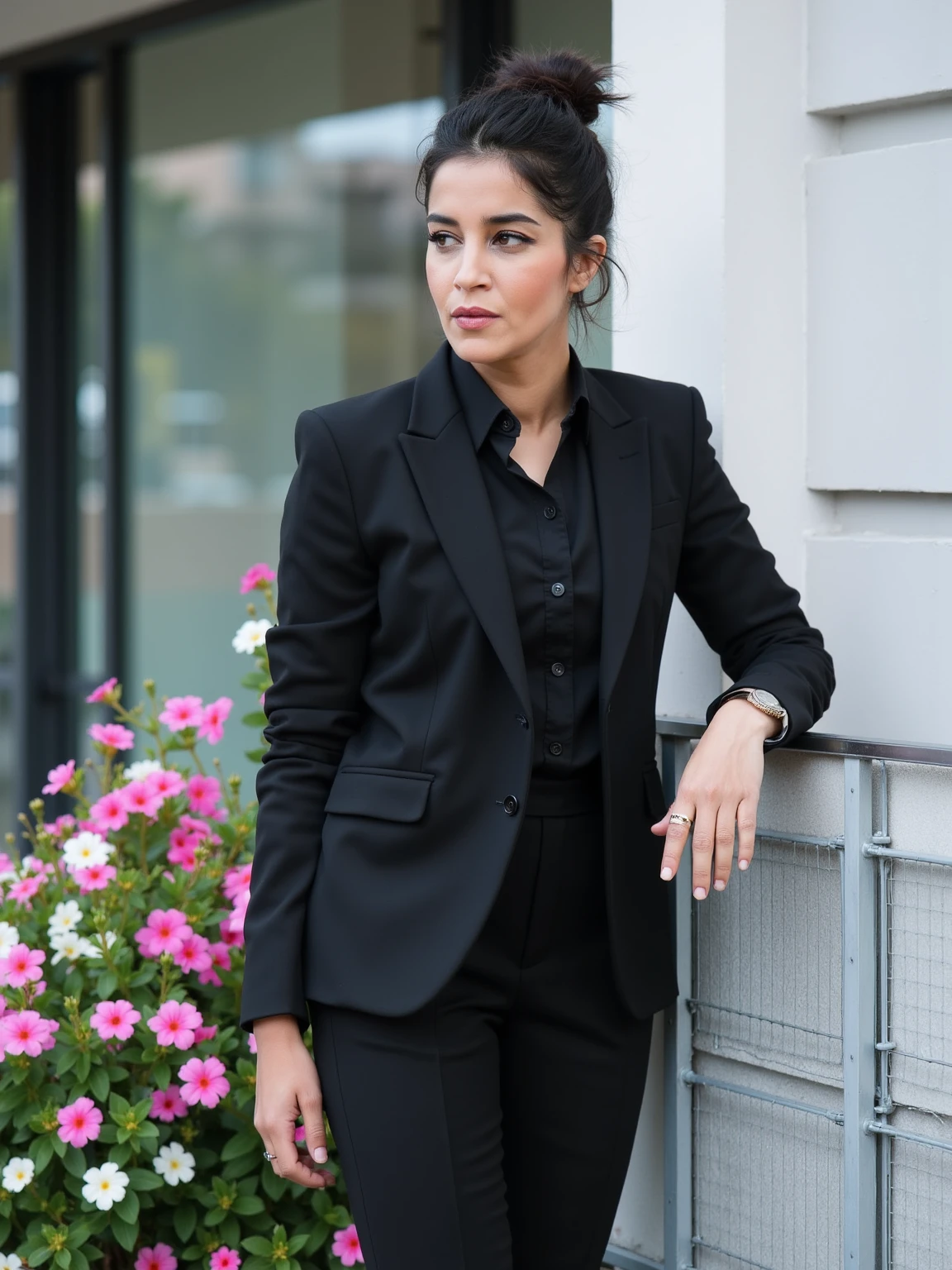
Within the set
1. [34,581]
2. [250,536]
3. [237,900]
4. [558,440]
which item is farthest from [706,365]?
[34,581]

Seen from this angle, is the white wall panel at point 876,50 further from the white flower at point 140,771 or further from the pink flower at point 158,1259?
the pink flower at point 158,1259

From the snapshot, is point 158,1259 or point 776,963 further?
point 158,1259

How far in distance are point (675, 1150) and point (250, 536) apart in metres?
2.95

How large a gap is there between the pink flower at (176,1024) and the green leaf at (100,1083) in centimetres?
10

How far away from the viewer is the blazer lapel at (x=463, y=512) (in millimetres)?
1781

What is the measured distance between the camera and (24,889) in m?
2.66

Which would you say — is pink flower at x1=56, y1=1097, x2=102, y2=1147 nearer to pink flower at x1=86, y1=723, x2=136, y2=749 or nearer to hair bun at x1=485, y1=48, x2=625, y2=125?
pink flower at x1=86, y1=723, x2=136, y2=749

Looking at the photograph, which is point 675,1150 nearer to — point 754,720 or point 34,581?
point 754,720

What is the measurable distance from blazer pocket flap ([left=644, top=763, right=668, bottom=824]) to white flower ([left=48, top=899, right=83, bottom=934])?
1.06 metres

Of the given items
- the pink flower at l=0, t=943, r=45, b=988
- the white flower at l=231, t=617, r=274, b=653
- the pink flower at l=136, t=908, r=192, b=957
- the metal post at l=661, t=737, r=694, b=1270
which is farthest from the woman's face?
the pink flower at l=0, t=943, r=45, b=988

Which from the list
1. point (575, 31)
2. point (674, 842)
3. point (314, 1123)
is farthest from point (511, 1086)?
point (575, 31)

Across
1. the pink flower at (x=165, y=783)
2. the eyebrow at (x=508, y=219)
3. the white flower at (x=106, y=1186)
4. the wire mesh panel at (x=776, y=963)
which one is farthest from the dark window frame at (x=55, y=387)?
the eyebrow at (x=508, y=219)

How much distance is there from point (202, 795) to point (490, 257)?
1373 millimetres

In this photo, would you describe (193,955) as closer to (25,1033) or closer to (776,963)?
(25,1033)
